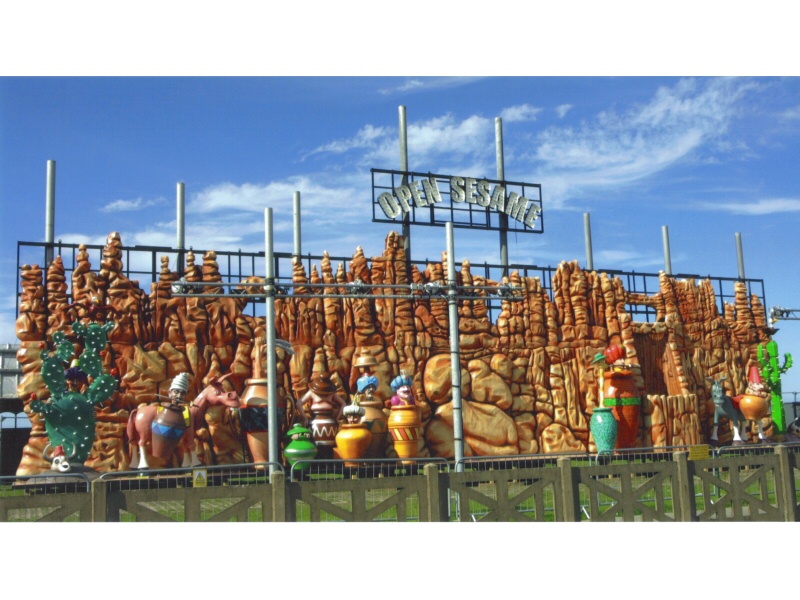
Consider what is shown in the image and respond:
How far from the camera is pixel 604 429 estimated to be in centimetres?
1911

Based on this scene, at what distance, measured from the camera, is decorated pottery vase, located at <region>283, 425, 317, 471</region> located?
53.8ft

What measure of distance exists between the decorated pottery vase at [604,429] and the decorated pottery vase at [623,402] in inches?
24.2

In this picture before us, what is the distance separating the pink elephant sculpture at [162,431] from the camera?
15531mm

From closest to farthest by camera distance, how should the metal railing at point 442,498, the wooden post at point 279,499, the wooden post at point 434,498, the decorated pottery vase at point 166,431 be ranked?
the metal railing at point 442,498
the wooden post at point 279,499
the wooden post at point 434,498
the decorated pottery vase at point 166,431

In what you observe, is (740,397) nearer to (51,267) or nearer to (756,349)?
(756,349)

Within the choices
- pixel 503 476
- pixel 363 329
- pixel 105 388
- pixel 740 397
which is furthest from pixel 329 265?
pixel 740 397

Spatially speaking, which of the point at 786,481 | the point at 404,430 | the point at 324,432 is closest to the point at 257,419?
the point at 324,432

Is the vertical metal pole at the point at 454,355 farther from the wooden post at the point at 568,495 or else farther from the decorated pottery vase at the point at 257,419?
the decorated pottery vase at the point at 257,419

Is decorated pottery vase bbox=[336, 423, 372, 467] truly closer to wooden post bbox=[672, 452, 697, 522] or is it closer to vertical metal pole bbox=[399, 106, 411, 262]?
vertical metal pole bbox=[399, 106, 411, 262]

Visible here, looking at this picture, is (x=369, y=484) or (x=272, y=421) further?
(x=272, y=421)

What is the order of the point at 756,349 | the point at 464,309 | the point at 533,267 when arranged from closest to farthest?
the point at 464,309 < the point at 533,267 < the point at 756,349

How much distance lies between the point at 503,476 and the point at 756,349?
16.2m

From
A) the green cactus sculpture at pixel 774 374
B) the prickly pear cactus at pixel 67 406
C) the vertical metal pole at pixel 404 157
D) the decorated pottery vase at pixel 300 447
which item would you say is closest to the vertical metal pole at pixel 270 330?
the decorated pottery vase at pixel 300 447

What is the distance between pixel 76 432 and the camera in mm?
15047
